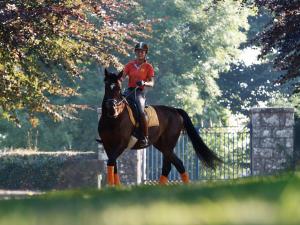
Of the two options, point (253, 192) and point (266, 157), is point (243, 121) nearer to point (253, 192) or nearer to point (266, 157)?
point (266, 157)

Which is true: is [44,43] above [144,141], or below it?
above

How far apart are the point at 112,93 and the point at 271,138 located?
34.7 feet

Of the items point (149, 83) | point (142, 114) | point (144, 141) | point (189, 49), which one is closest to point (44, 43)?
point (142, 114)

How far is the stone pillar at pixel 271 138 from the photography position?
80.3 feet

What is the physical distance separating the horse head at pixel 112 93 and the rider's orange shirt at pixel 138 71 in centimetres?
65

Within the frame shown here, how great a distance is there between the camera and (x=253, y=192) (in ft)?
18.1

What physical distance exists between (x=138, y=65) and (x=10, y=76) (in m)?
4.71

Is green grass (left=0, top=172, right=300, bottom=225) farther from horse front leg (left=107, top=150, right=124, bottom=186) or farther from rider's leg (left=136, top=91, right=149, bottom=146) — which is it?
rider's leg (left=136, top=91, right=149, bottom=146)

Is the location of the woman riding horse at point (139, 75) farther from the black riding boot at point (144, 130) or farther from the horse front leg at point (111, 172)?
the horse front leg at point (111, 172)

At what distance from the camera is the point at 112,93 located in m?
15.0

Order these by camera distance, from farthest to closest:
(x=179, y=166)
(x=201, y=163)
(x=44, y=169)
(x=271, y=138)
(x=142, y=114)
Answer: (x=44, y=169) < (x=271, y=138) < (x=201, y=163) < (x=179, y=166) < (x=142, y=114)

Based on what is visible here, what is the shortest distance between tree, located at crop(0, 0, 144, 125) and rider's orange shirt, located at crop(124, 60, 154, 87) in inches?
103

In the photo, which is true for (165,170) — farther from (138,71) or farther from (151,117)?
(138,71)

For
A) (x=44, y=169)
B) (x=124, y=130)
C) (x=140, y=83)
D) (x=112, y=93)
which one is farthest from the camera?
(x=44, y=169)
